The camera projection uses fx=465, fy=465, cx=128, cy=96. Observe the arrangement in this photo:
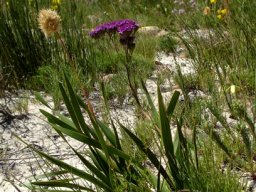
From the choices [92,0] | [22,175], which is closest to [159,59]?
[22,175]

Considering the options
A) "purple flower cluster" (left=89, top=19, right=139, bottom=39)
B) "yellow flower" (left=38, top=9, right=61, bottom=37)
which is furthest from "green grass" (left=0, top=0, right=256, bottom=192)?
"purple flower cluster" (left=89, top=19, right=139, bottom=39)

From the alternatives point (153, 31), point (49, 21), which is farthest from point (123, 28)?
point (153, 31)

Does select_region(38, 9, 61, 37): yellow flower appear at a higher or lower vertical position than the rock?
higher

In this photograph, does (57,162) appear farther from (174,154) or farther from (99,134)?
(174,154)

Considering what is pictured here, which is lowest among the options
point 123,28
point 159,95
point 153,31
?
point 153,31

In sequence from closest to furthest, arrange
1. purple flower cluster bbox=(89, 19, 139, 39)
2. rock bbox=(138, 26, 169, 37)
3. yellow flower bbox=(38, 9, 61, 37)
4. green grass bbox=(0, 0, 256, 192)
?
yellow flower bbox=(38, 9, 61, 37) < green grass bbox=(0, 0, 256, 192) < purple flower cluster bbox=(89, 19, 139, 39) < rock bbox=(138, 26, 169, 37)

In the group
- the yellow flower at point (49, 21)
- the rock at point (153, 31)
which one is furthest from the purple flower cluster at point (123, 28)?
the rock at point (153, 31)

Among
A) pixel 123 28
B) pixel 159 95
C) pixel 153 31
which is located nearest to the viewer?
pixel 159 95

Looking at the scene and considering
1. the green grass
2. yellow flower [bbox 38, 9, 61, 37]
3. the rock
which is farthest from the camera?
the rock

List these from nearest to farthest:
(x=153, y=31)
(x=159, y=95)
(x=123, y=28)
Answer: (x=159, y=95) < (x=123, y=28) < (x=153, y=31)

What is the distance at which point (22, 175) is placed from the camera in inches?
87.2

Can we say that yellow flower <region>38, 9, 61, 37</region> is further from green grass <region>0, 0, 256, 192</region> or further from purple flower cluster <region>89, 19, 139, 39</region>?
purple flower cluster <region>89, 19, 139, 39</region>

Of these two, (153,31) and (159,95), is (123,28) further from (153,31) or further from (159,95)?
(153,31)

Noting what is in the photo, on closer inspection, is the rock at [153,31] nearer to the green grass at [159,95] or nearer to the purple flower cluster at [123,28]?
the green grass at [159,95]
